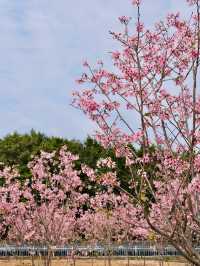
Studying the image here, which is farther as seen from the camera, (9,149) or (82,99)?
(9,149)

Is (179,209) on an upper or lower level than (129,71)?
lower

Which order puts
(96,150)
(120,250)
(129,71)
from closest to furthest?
(129,71), (120,250), (96,150)

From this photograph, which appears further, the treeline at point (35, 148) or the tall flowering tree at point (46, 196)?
the treeline at point (35, 148)

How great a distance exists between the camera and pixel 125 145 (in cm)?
728

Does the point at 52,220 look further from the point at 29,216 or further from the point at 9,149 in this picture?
the point at 9,149

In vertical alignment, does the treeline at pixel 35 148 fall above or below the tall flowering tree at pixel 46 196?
above

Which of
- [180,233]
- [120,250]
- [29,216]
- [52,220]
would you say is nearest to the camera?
[180,233]

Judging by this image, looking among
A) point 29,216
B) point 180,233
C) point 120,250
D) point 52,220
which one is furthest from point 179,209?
point 120,250

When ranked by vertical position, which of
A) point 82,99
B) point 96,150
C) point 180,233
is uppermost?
point 96,150

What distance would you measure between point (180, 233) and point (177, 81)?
230 cm

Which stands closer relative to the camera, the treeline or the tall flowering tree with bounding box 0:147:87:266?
the tall flowering tree with bounding box 0:147:87:266

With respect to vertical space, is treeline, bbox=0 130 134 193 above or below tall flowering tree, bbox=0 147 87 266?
above

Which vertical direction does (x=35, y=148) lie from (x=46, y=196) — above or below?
above

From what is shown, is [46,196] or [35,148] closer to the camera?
[46,196]
